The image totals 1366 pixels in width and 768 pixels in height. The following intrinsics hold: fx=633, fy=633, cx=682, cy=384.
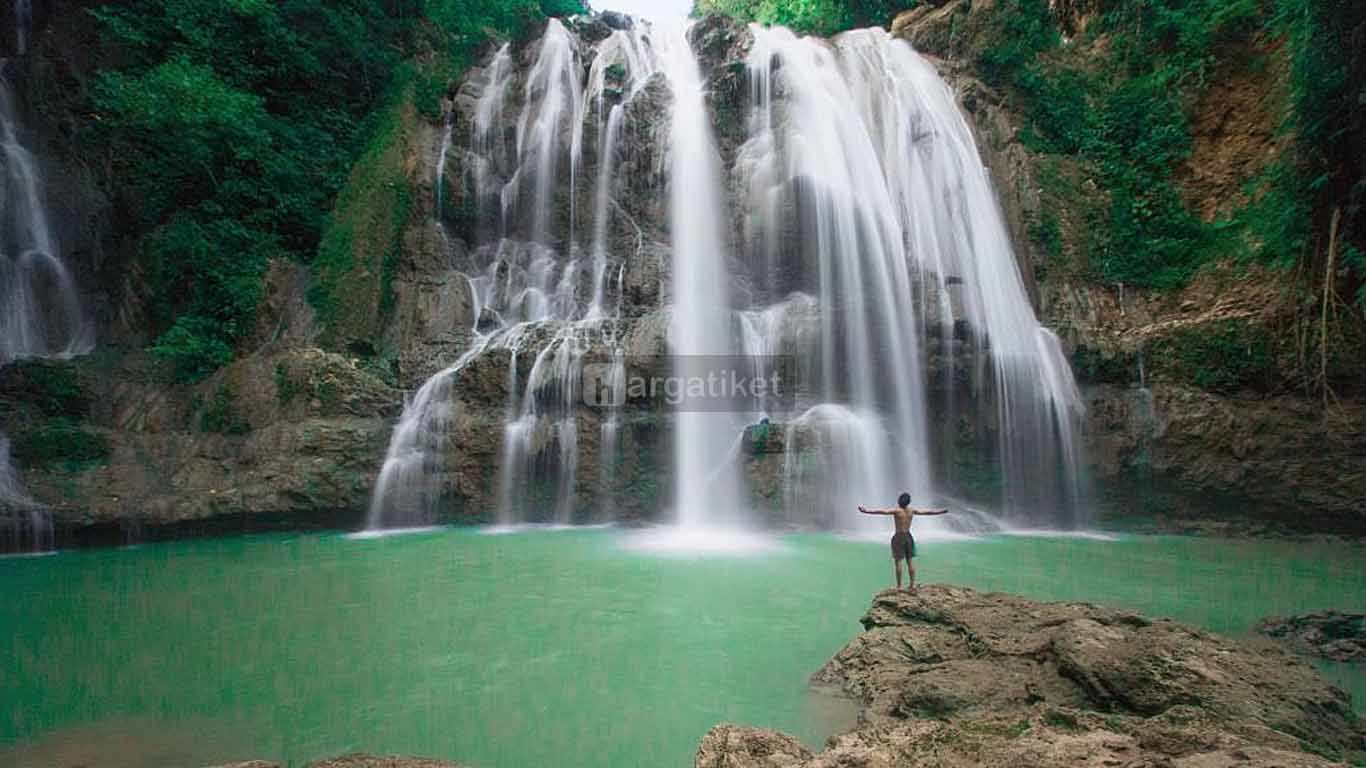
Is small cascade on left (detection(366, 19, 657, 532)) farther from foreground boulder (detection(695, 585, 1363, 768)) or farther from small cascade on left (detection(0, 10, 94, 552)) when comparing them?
small cascade on left (detection(0, 10, 94, 552))

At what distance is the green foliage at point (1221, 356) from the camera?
945 cm

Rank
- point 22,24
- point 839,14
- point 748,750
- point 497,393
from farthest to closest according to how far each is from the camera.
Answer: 1. point 839,14
2. point 22,24
3. point 497,393
4. point 748,750

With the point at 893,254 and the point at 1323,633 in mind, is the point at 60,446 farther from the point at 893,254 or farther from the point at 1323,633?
the point at 1323,633

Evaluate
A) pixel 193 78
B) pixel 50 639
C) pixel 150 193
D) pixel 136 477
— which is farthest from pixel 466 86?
pixel 50 639

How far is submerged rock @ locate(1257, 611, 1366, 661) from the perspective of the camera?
4.12m

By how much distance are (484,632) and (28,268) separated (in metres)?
14.7

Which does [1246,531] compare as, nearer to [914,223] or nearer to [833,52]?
[914,223]

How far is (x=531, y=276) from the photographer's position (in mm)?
13789

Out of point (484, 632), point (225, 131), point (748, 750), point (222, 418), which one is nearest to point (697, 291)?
point (222, 418)

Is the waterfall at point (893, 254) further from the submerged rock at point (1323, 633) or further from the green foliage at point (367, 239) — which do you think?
the green foliage at point (367, 239)

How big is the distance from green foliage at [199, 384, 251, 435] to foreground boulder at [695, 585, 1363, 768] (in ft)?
34.3

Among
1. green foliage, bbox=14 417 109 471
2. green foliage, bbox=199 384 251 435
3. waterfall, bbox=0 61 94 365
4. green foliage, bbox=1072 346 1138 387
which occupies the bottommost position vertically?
green foliage, bbox=14 417 109 471

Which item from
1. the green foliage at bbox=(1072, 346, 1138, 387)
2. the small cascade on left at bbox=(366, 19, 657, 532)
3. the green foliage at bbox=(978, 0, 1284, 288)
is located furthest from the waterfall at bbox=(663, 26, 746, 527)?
the green foliage at bbox=(978, 0, 1284, 288)

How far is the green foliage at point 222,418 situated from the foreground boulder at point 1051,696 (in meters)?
10.5
